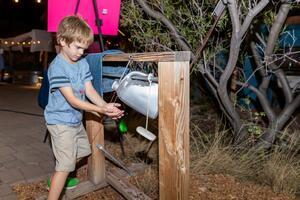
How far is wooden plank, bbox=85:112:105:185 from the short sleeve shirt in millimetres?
456

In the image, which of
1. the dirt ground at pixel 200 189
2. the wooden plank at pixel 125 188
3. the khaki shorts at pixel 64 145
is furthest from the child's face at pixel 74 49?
the dirt ground at pixel 200 189

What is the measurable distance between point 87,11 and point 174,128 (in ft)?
6.28

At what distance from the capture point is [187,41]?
4.05 m

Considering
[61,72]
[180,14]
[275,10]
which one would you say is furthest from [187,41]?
[61,72]

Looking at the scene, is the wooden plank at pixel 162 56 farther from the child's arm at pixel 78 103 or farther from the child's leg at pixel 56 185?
the child's leg at pixel 56 185

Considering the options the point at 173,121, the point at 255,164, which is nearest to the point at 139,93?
the point at 173,121

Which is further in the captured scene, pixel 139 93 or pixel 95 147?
pixel 95 147

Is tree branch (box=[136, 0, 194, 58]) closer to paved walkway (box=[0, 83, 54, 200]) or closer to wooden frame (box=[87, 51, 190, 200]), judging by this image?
wooden frame (box=[87, 51, 190, 200])

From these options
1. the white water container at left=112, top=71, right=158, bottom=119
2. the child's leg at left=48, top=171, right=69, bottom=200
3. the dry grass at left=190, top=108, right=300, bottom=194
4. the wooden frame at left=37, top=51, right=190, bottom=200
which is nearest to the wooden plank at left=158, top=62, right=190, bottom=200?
the wooden frame at left=37, top=51, right=190, bottom=200

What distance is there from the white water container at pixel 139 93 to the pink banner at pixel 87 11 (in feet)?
3.76

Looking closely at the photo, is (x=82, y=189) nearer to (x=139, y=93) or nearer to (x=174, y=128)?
(x=139, y=93)

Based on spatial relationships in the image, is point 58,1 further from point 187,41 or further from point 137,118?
point 137,118

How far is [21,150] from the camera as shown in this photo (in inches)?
186

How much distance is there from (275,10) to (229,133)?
180 centimetres
